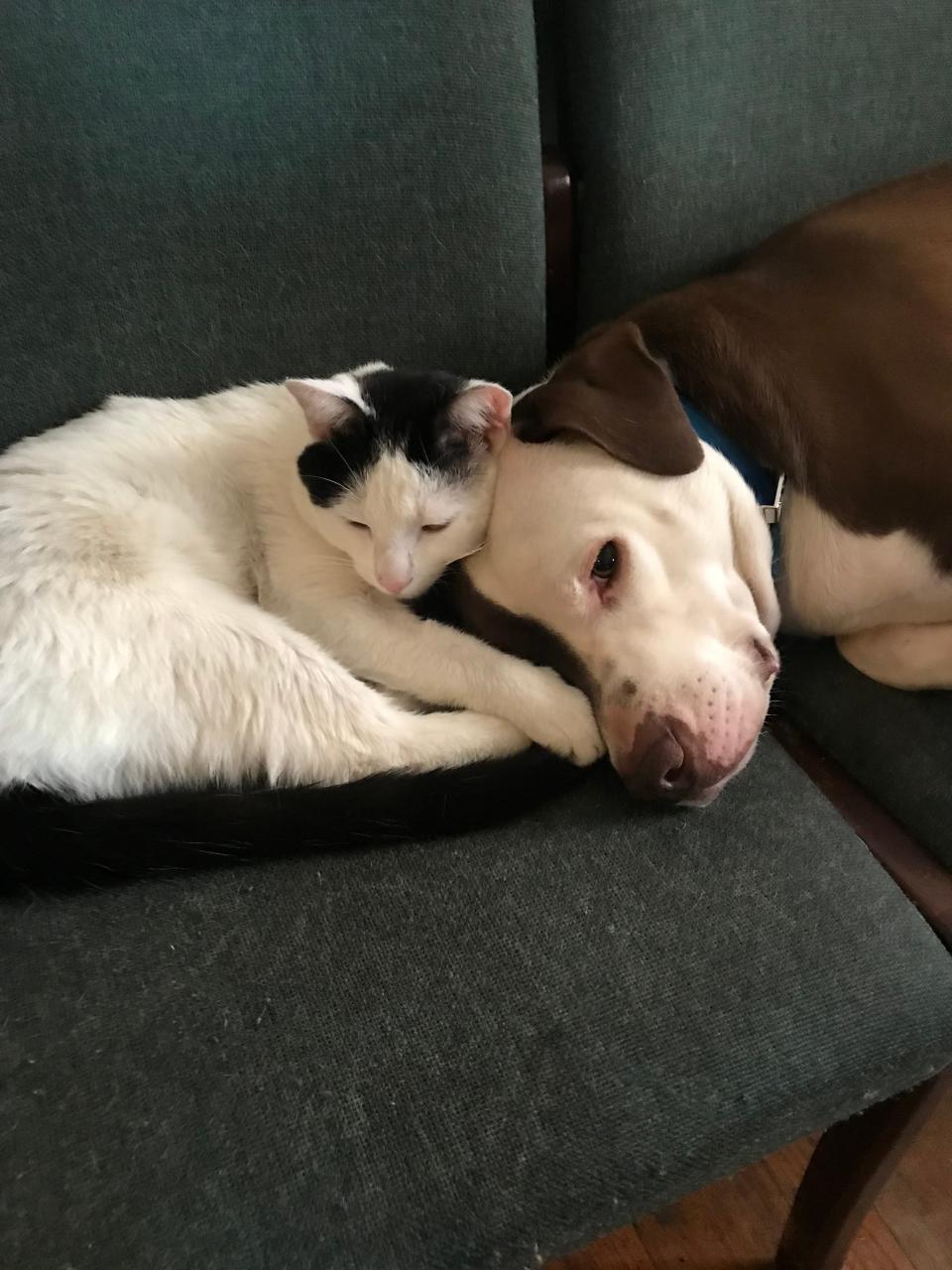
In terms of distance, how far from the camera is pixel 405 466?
114 cm

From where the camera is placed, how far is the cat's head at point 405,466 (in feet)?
3.73

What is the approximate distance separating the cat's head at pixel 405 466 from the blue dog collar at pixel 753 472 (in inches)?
9.6

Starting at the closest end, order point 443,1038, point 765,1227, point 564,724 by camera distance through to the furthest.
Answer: point 443,1038
point 564,724
point 765,1227

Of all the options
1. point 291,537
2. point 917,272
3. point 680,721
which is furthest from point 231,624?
point 917,272

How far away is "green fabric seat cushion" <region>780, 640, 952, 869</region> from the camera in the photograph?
43.5 inches

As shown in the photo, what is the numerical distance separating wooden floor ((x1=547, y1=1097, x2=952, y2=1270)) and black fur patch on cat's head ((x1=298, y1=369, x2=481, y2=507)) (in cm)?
103

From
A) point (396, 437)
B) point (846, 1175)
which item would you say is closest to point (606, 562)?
point (396, 437)

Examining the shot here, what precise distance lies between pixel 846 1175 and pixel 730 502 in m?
0.78

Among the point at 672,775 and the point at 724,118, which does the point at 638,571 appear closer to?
the point at 672,775

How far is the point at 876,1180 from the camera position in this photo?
1.11 meters

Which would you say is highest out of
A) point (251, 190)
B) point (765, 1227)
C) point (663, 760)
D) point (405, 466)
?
point (251, 190)

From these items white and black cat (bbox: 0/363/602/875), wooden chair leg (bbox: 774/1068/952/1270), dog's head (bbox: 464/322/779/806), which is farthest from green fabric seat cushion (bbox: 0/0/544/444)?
wooden chair leg (bbox: 774/1068/952/1270)

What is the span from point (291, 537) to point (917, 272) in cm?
85

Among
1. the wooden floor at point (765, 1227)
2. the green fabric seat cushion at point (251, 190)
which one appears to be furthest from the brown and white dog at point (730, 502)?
the wooden floor at point (765, 1227)
